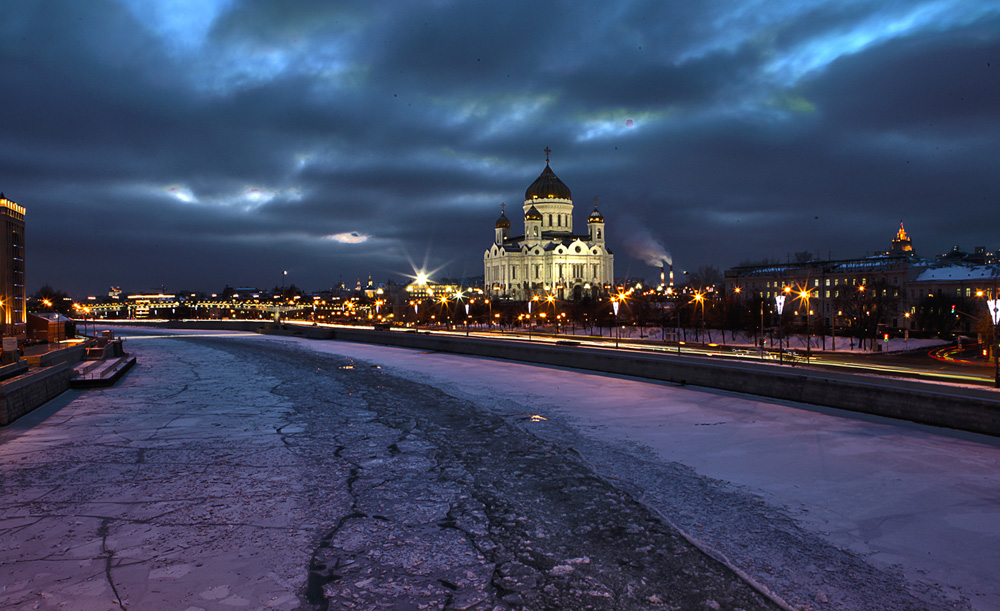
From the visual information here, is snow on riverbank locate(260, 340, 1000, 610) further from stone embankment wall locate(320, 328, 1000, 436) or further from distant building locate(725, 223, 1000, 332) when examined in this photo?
distant building locate(725, 223, 1000, 332)

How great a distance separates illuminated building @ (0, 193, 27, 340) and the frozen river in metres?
31.2

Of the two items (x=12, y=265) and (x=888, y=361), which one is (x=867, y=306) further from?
(x=12, y=265)

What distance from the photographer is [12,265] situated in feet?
141

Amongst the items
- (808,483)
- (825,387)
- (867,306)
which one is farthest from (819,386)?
(867,306)

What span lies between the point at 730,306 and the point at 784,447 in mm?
60115

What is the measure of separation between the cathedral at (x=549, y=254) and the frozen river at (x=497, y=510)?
356ft

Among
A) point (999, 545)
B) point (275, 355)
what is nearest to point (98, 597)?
point (999, 545)

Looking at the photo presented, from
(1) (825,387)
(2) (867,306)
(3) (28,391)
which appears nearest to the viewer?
(3) (28,391)

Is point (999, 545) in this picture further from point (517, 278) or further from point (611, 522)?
point (517, 278)

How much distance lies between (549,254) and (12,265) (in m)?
96.6

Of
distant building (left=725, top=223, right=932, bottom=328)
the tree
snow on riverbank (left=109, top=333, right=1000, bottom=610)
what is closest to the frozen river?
snow on riverbank (left=109, top=333, right=1000, bottom=610)

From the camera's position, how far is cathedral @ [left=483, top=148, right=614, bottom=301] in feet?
424

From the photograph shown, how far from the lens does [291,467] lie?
10859mm

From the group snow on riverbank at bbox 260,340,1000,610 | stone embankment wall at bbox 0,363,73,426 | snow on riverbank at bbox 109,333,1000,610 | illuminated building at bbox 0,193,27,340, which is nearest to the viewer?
snow on riverbank at bbox 109,333,1000,610
